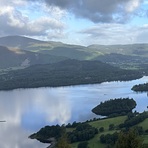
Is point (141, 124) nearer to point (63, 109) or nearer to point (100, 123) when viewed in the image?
point (100, 123)

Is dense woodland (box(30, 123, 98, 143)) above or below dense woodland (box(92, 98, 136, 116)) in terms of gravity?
below

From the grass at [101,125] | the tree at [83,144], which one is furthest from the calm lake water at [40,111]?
the grass at [101,125]

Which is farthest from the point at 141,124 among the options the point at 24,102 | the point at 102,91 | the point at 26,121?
the point at 102,91

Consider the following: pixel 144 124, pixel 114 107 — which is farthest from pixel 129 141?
pixel 114 107

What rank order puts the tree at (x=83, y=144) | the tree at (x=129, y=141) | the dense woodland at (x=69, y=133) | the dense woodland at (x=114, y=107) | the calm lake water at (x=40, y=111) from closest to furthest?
the tree at (x=129, y=141), the tree at (x=83, y=144), the dense woodland at (x=69, y=133), the calm lake water at (x=40, y=111), the dense woodland at (x=114, y=107)

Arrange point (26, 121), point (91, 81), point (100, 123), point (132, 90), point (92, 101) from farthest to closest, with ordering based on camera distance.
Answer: point (91, 81), point (132, 90), point (92, 101), point (26, 121), point (100, 123)

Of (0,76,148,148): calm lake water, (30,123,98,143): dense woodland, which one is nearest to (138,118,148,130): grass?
(30,123,98,143): dense woodland

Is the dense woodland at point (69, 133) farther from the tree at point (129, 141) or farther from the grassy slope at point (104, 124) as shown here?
the tree at point (129, 141)

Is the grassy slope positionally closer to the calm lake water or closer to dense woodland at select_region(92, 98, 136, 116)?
the calm lake water
